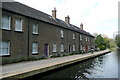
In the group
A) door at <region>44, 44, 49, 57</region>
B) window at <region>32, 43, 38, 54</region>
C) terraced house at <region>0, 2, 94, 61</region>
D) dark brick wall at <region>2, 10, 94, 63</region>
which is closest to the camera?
terraced house at <region>0, 2, 94, 61</region>

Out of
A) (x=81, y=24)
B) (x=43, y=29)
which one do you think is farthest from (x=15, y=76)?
(x=81, y=24)

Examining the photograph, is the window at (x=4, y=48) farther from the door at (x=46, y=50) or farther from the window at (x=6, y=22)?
the door at (x=46, y=50)

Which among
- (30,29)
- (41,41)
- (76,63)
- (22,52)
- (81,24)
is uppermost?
(81,24)

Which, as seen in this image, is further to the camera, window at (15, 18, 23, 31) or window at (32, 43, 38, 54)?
window at (32, 43, 38, 54)

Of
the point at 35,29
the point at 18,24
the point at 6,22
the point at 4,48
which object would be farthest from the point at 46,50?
the point at 6,22

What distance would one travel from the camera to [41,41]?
64.4ft

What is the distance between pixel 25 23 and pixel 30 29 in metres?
1.20

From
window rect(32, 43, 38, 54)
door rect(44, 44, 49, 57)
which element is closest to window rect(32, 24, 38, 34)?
window rect(32, 43, 38, 54)

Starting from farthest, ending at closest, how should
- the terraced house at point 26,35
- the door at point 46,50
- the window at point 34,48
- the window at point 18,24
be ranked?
the door at point 46,50 < the window at point 34,48 < the window at point 18,24 < the terraced house at point 26,35

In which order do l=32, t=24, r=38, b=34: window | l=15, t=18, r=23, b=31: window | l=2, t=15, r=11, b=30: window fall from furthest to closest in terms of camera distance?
l=32, t=24, r=38, b=34: window → l=15, t=18, r=23, b=31: window → l=2, t=15, r=11, b=30: window

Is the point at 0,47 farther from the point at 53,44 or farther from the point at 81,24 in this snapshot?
the point at 81,24

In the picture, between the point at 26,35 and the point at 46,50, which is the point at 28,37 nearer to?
the point at 26,35

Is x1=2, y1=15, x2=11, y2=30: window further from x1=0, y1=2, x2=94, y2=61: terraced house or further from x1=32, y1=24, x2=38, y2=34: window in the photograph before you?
x1=32, y1=24, x2=38, y2=34: window

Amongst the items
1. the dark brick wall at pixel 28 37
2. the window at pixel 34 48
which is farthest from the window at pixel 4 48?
the window at pixel 34 48
